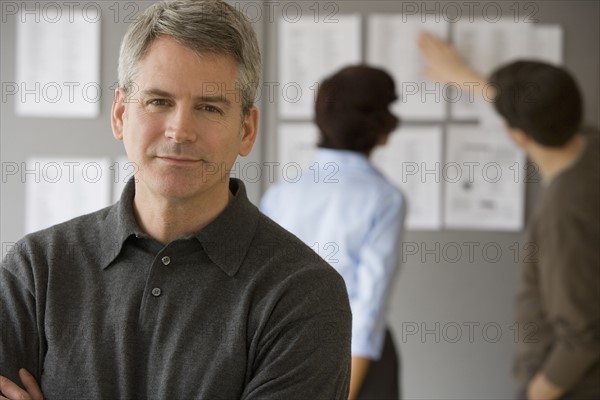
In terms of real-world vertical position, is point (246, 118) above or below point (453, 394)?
above

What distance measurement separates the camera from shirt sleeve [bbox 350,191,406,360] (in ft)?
6.39

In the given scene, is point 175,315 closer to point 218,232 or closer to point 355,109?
point 218,232

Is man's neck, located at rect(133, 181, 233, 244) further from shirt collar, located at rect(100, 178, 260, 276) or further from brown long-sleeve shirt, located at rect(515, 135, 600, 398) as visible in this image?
brown long-sleeve shirt, located at rect(515, 135, 600, 398)

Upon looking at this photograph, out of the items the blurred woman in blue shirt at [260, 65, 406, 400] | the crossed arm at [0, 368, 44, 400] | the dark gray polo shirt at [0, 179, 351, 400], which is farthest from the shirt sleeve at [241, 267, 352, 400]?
the blurred woman in blue shirt at [260, 65, 406, 400]

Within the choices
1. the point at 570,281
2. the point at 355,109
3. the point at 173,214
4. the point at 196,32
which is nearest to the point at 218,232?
the point at 173,214

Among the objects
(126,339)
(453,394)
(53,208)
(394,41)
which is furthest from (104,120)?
(126,339)

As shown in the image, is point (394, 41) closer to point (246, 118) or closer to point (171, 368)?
point (246, 118)

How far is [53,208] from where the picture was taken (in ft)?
8.52

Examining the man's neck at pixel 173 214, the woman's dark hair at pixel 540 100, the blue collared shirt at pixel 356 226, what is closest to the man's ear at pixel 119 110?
the man's neck at pixel 173 214

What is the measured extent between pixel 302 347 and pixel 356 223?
34.8 inches

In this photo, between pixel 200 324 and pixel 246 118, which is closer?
pixel 200 324

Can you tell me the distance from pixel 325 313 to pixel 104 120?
64.8 inches

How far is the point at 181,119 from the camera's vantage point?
1104 millimetres

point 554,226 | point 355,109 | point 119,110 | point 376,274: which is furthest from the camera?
point 554,226
